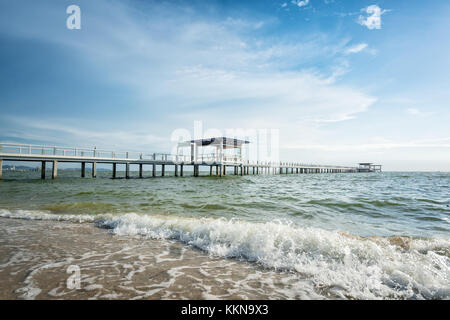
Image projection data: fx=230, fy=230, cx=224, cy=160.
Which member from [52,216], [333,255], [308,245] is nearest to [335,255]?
[333,255]

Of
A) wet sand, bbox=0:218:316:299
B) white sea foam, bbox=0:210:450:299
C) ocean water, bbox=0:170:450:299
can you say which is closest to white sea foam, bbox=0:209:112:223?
ocean water, bbox=0:170:450:299

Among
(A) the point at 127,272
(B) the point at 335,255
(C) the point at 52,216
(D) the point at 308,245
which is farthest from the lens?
(C) the point at 52,216

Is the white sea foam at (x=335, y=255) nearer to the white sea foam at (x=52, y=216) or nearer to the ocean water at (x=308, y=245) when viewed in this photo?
the ocean water at (x=308, y=245)

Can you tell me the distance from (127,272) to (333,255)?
Result: 10.9ft

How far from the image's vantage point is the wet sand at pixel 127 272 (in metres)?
2.69

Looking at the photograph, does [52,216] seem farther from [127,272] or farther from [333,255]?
[333,255]

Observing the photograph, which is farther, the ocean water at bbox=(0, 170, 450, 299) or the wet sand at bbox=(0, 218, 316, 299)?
the ocean water at bbox=(0, 170, 450, 299)

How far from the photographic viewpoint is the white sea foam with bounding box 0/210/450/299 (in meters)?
2.92

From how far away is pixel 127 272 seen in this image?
3.26 meters

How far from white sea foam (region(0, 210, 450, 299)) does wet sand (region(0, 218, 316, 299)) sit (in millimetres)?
327

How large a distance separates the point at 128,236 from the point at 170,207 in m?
3.46

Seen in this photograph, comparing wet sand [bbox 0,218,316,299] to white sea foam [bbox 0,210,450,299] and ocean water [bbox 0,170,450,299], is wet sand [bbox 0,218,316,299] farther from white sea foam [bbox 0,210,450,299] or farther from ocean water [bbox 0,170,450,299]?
white sea foam [bbox 0,210,450,299]
